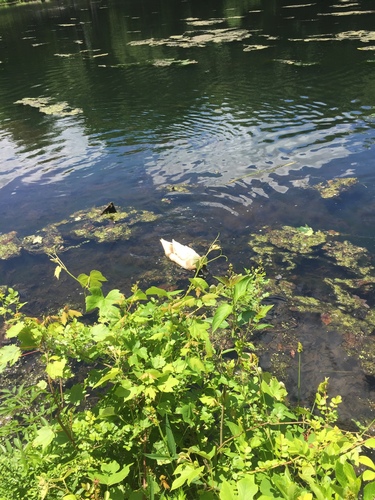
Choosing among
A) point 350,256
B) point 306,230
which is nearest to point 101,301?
point 350,256

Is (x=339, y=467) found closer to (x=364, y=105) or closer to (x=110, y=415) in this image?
(x=110, y=415)

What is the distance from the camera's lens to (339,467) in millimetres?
1418

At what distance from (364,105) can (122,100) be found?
305 inches

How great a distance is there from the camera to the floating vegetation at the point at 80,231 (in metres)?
6.25

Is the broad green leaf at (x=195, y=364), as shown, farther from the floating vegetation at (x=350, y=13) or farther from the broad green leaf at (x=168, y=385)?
the floating vegetation at (x=350, y=13)

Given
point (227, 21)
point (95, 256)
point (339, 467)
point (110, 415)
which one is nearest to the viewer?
point (339, 467)

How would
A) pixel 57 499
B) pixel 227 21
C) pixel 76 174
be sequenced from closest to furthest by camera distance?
1. pixel 57 499
2. pixel 76 174
3. pixel 227 21

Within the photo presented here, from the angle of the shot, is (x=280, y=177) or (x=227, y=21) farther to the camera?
(x=227, y=21)

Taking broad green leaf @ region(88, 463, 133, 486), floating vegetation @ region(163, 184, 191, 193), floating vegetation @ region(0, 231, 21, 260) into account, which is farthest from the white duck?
broad green leaf @ region(88, 463, 133, 486)

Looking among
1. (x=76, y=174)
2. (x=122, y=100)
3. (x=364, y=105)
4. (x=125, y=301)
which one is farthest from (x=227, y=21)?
(x=125, y=301)

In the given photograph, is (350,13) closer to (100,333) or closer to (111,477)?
(100,333)

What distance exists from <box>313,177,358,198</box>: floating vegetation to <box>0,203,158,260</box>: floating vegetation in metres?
3.16

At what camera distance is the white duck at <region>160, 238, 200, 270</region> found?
522 centimetres

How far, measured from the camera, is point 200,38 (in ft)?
66.3
